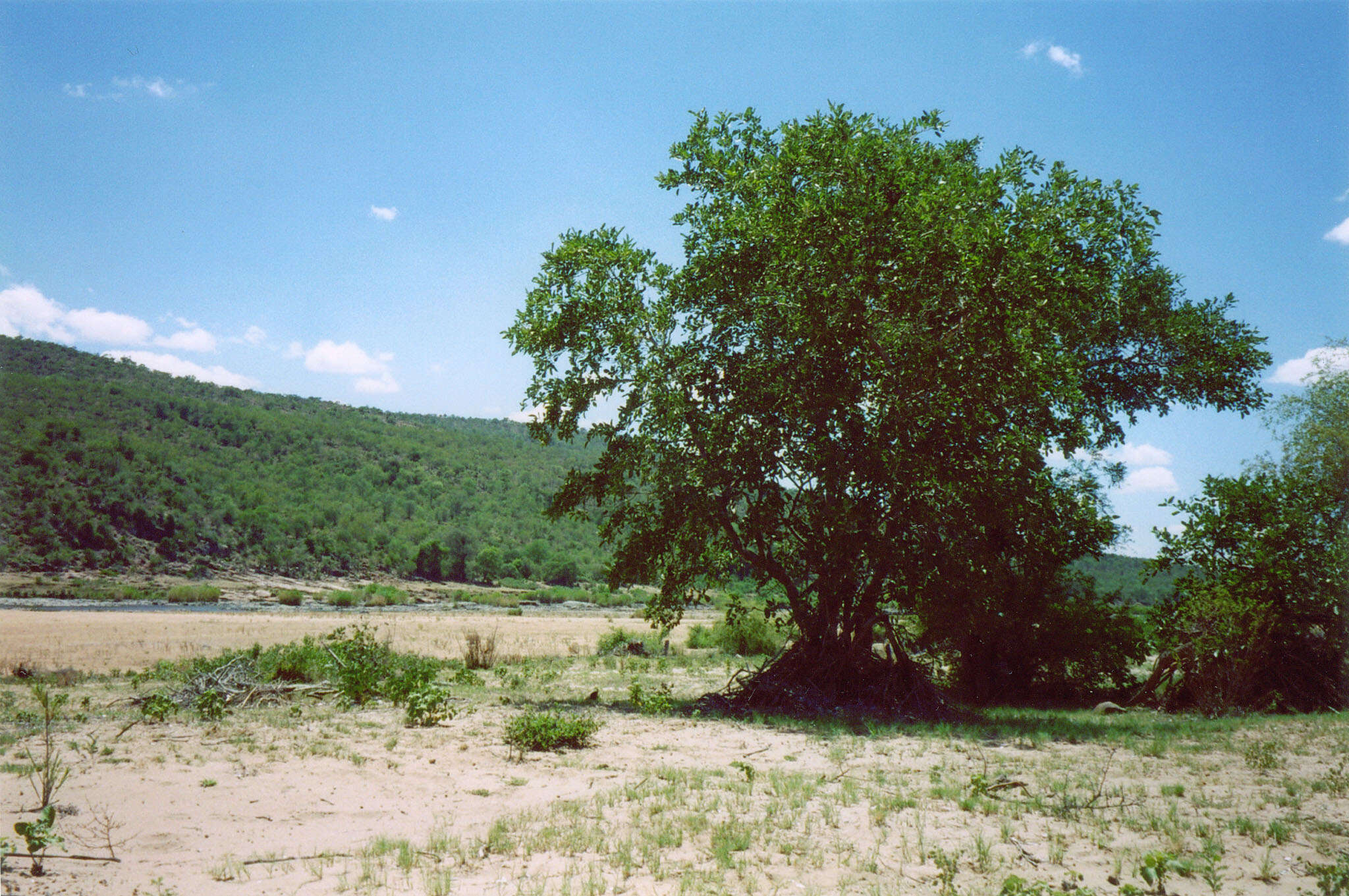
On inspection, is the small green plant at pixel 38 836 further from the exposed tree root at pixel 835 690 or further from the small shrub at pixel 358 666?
the exposed tree root at pixel 835 690

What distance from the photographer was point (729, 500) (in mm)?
13352

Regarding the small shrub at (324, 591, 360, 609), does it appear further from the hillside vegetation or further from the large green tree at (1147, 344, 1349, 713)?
the large green tree at (1147, 344, 1349, 713)

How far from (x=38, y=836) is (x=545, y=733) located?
15.7 feet

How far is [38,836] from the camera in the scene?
490 cm

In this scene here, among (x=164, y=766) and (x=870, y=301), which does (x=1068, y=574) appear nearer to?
(x=870, y=301)

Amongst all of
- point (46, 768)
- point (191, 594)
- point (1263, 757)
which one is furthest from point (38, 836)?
point (191, 594)

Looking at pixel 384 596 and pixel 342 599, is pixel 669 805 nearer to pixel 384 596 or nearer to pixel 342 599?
pixel 342 599

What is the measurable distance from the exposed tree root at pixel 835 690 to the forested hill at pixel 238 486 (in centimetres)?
2667

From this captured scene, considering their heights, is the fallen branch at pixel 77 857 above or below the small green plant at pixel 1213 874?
below

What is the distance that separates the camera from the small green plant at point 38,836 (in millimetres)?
4844

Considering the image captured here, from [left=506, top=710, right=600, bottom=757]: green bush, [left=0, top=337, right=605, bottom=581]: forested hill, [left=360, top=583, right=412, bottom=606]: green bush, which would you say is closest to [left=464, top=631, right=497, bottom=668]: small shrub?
[left=506, top=710, right=600, bottom=757]: green bush

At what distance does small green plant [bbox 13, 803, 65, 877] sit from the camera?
4.84 m

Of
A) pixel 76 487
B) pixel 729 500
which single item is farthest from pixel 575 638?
pixel 76 487

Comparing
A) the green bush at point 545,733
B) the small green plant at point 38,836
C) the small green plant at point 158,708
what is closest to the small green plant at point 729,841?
the green bush at point 545,733
